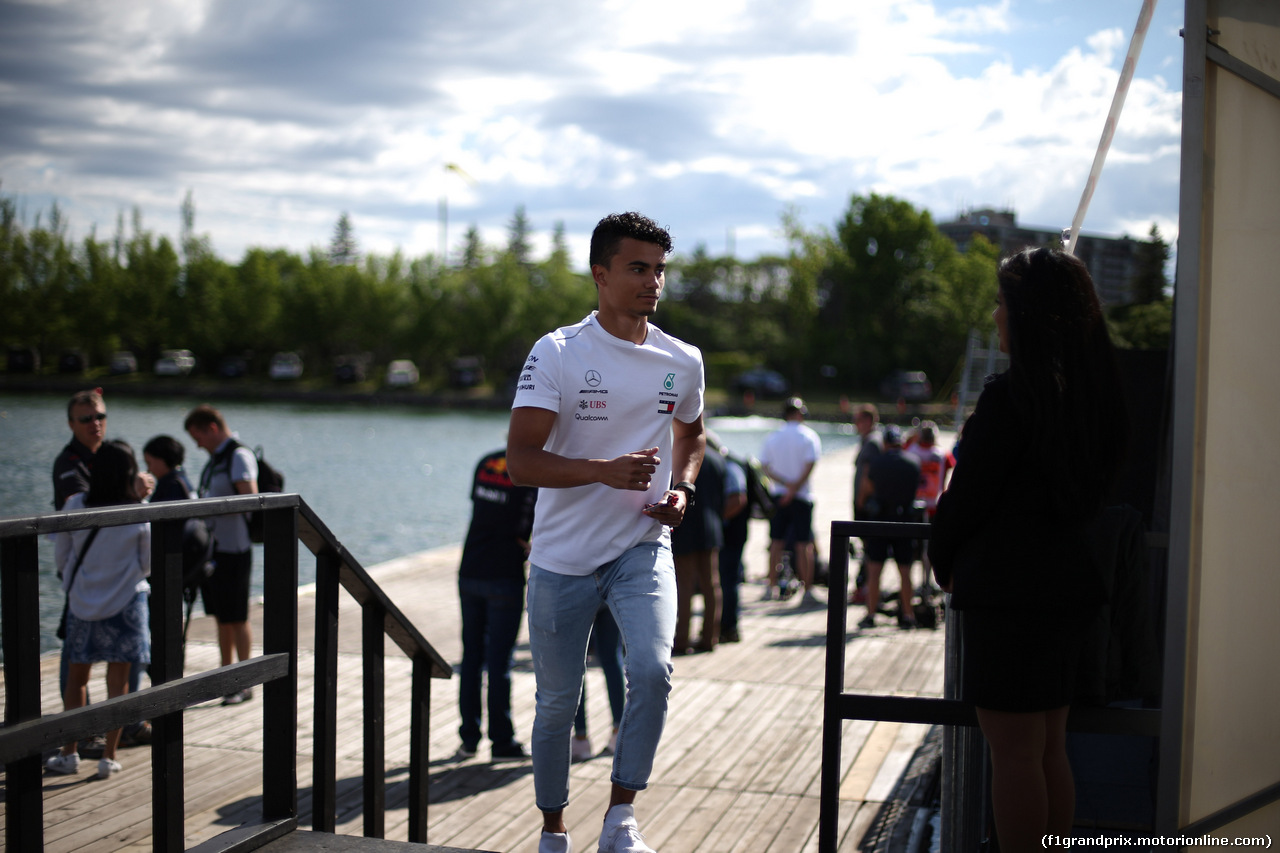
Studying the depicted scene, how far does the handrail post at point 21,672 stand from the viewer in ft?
7.61

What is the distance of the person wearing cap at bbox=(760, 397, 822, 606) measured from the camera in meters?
10.3

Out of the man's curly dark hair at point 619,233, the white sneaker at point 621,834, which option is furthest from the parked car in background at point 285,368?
the white sneaker at point 621,834

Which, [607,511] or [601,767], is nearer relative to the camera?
[607,511]

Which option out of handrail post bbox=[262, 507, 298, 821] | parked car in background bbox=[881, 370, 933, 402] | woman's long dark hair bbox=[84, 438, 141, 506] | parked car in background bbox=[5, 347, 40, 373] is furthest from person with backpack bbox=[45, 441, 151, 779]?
parked car in background bbox=[5, 347, 40, 373]

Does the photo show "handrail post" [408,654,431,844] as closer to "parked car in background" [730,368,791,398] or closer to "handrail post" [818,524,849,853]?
"handrail post" [818,524,849,853]

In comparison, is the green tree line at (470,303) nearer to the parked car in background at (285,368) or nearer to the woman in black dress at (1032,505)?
the parked car in background at (285,368)

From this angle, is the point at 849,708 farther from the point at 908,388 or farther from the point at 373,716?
the point at 908,388

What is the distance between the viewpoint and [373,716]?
12.8 feet

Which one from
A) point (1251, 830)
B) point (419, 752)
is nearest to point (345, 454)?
point (419, 752)

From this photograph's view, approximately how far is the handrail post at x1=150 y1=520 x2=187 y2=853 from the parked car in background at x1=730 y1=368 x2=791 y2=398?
70828 millimetres

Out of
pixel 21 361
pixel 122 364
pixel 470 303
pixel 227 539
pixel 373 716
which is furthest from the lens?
pixel 470 303

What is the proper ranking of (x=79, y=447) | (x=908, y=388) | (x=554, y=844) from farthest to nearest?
(x=908, y=388) < (x=79, y=447) < (x=554, y=844)

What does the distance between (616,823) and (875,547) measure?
6.52m

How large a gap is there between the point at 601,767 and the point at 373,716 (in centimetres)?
203
